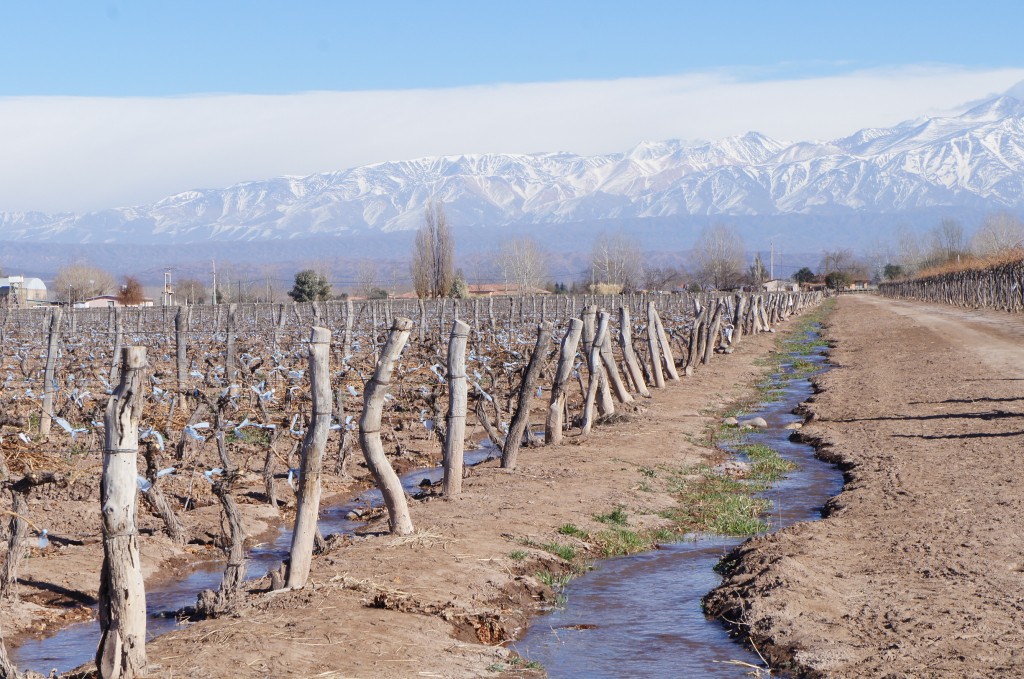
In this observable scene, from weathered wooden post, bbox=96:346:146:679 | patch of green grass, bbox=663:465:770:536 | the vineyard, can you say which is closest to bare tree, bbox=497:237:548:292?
the vineyard

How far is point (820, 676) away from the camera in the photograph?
20.4ft

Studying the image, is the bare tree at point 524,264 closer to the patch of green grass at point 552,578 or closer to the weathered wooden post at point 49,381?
the weathered wooden post at point 49,381

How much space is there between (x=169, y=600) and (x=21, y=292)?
277ft

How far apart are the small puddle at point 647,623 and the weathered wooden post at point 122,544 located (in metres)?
2.31

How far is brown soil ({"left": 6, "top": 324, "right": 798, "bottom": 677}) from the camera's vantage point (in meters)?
6.28

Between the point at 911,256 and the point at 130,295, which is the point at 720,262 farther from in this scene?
the point at 130,295

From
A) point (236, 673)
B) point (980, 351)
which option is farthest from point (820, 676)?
point (980, 351)

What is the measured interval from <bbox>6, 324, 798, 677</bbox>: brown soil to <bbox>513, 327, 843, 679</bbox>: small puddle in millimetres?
283

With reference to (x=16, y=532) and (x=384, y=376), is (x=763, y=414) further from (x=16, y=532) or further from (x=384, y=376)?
(x=16, y=532)

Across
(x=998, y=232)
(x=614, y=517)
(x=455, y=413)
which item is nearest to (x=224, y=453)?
(x=455, y=413)

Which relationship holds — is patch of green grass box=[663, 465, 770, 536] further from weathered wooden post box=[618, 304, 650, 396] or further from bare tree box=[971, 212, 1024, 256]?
bare tree box=[971, 212, 1024, 256]

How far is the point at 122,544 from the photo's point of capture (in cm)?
580

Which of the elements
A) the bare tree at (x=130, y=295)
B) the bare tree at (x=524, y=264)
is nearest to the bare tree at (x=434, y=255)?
the bare tree at (x=130, y=295)

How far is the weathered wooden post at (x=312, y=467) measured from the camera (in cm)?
742
